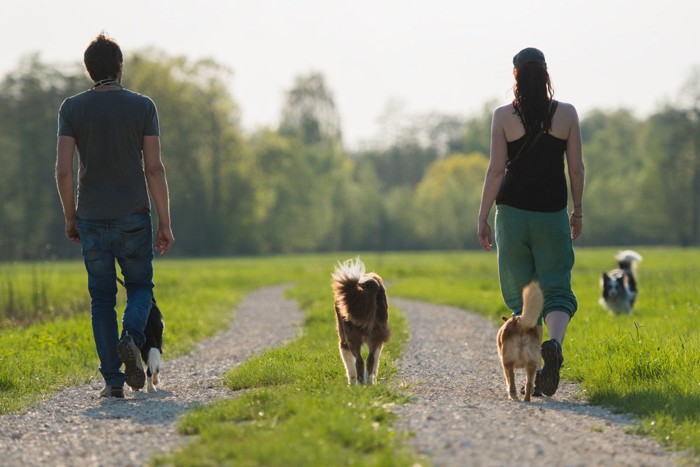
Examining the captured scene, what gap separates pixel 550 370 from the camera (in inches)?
283

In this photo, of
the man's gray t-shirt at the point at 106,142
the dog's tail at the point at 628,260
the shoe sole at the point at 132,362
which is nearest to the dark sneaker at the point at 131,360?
the shoe sole at the point at 132,362

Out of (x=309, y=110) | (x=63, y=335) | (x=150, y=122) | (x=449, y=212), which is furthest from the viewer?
(x=449, y=212)

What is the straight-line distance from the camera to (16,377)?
8977 mm

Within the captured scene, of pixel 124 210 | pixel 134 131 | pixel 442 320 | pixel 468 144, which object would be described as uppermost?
pixel 468 144

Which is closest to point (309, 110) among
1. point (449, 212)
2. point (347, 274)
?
point (449, 212)

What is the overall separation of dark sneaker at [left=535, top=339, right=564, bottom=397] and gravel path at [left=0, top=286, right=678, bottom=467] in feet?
0.39

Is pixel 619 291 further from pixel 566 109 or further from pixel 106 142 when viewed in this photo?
pixel 106 142

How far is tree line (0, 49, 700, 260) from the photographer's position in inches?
2251

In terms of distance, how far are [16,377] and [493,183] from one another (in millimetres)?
4973

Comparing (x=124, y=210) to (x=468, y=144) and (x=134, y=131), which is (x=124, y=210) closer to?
(x=134, y=131)

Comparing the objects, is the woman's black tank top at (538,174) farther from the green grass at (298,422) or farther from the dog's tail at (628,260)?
the dog's tail at (628,260)

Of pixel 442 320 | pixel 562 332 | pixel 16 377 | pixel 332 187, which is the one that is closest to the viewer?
pixel 562 332

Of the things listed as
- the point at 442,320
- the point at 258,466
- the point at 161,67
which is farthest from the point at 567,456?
the point at 161,67

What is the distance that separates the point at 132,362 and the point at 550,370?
3.37 m
